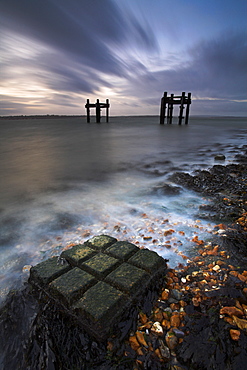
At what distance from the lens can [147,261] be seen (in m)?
1.95

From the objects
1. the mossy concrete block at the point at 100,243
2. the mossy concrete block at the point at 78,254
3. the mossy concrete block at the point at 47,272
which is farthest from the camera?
the mossy concrete block at the point at 100,243

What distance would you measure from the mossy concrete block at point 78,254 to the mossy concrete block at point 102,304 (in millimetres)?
379

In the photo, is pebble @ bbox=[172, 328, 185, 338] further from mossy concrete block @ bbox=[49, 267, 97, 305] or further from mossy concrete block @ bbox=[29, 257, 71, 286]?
mossy concrete block @ bbox=[29, 257, 71, 286]

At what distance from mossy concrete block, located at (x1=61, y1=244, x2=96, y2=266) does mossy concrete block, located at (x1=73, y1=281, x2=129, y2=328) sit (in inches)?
14.9

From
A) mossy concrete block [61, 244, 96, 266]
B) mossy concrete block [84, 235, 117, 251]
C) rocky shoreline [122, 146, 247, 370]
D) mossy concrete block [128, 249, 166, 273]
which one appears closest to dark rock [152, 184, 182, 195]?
rocky shoreline [122, 146, 247, 370]

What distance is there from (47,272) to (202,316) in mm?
1335

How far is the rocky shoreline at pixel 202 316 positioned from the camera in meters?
1.29

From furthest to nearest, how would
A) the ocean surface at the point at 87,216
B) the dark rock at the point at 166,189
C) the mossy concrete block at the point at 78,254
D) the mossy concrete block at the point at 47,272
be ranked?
1. the dark rock at the point at 166,189
2. the ocean surface at the point at 87,216
3. the mossy concrete block at the point at 78,254
4. the mossy concrete block at the point at 47,272

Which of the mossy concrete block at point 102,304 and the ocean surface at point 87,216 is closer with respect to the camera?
the mossy concrete block at point 102,304

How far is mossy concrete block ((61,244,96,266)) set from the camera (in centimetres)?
198

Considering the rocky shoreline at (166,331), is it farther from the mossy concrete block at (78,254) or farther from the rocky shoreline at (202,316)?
the mossy concrete block at (78,254)

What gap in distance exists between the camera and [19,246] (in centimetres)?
250

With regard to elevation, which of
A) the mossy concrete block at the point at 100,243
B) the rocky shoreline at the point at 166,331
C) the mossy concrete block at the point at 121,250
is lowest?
the rocky shoreline at the point at 166,331

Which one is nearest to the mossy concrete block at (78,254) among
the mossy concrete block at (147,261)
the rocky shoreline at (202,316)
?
the mossy concrete block at (147,261)
